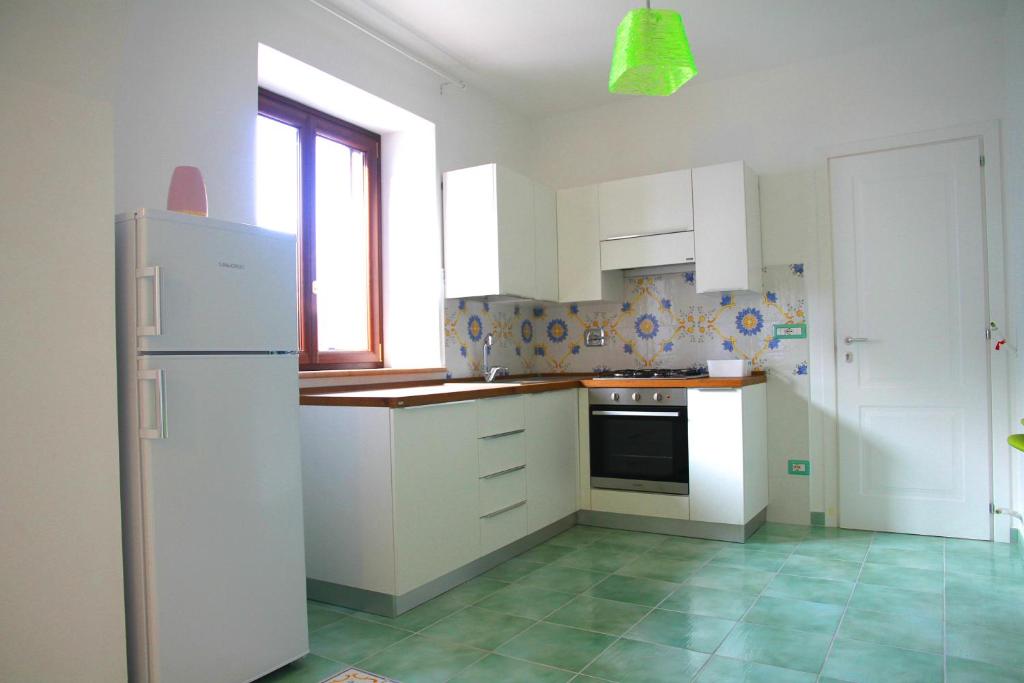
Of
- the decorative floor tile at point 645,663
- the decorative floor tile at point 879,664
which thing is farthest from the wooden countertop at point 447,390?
the decorative floor tile at point 879,664

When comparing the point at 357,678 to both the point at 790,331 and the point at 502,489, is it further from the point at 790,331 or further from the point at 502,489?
the point at 790,331

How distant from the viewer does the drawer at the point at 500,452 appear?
3.11m

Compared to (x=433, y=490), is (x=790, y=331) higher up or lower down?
higher up

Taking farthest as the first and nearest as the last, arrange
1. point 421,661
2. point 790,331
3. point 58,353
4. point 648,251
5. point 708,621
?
point 648,251 < point 790,331 < point 708,621 < point 421,661 < point 58,353

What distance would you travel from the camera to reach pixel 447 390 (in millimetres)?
3029

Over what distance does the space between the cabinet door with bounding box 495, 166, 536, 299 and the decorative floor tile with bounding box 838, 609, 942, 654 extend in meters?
2.26

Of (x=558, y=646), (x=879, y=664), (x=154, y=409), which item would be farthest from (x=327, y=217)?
(x=879, y=664)

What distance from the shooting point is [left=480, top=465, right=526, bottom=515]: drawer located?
3119mm

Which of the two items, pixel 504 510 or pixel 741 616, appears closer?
pixel 741 616

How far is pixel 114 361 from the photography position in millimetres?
1837

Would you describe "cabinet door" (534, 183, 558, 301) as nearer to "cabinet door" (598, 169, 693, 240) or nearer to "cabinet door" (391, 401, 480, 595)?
"cabinet door" (598, 169, 693, 240)

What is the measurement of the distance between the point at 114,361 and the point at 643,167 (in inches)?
138

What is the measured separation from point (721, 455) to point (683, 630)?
129 cm

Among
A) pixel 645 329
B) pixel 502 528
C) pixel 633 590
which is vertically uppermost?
pixel 645 329
